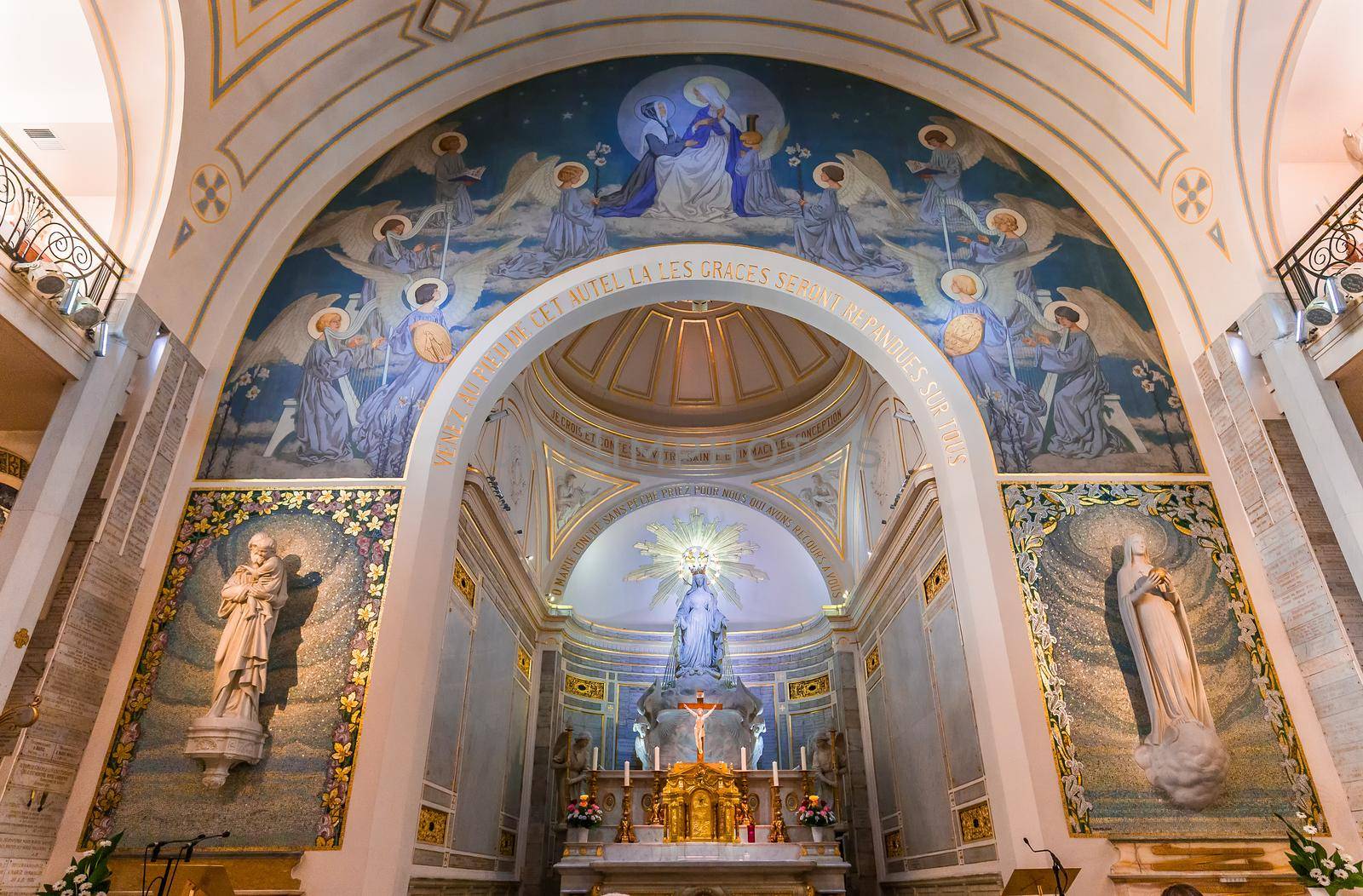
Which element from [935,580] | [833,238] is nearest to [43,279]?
[833,238]

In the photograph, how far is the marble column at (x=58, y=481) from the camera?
6.80m

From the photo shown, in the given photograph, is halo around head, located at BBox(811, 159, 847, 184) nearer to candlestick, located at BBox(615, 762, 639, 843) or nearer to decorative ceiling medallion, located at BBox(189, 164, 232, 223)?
decorative ceiling medallion, located at BBox(189, 164, 232, 223)

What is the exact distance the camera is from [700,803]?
39.4ft

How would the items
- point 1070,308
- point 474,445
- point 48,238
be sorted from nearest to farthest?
point 48,238 → point 474,445 → point 1070,308

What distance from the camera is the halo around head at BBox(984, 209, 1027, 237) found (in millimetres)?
10750

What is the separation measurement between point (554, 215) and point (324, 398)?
3747 millimetres

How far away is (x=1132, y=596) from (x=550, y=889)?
10.6m

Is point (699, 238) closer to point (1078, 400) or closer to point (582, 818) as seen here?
point (1078, 400)

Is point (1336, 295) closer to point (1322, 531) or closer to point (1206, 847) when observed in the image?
point (1322, 531)

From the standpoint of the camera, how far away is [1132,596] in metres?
8.16

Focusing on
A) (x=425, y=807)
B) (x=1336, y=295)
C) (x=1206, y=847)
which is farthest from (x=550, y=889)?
(x=1336, y=295)

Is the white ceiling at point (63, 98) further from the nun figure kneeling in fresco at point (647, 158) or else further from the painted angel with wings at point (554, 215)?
the nun figure kneeling in fresco at point (647, 158)

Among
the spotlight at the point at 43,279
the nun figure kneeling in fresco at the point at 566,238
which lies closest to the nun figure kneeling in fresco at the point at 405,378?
the nun figure kneeling in fresco at the point at 566,238

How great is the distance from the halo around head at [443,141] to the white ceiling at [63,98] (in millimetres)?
3707
